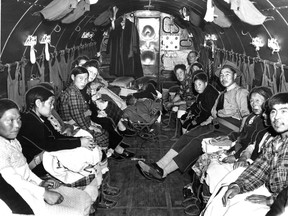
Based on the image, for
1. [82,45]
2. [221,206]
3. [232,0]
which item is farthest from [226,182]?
[82,45]

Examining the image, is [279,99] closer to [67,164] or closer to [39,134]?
[67,164]

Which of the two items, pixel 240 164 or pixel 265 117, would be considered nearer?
pixel 240 164

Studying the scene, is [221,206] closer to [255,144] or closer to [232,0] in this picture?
[255,144]

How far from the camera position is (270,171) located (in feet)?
11.2

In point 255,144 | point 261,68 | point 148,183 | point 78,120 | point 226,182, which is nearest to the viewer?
point 226,182

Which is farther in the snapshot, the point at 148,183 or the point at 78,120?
the point at 148,183

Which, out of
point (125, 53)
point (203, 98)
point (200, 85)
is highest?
point (125, 53)

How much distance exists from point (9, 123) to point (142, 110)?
4.56 metres

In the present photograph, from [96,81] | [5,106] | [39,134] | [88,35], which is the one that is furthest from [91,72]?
[88,35]

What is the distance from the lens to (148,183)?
20.0 feet

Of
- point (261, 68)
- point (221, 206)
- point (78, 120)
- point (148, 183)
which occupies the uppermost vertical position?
point (261, 68)

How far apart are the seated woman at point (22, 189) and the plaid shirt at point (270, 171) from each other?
155cm

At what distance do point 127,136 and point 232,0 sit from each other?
4202 mm

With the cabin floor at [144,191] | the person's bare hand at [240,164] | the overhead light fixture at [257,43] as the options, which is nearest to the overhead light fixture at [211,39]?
the overhead light fixture at [257,43]
